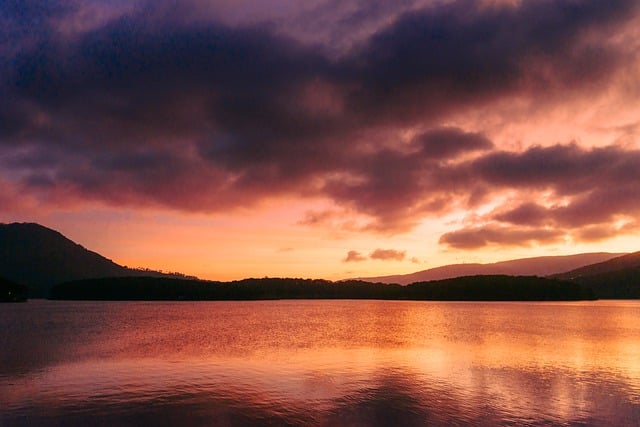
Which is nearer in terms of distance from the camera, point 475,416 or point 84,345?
point 475,416

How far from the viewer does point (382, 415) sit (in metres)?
32.7

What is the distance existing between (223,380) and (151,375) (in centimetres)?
777

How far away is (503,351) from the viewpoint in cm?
6750

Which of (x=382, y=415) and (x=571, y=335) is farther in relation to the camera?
(x=571, y=335)

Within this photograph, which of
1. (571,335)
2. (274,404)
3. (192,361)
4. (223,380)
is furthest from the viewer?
(571,335)

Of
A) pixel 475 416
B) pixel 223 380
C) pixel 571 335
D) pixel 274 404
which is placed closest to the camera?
pixel 475 416

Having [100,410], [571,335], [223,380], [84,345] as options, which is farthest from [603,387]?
[84,345]

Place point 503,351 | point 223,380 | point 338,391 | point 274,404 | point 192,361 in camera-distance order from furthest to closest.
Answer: point 503,351, point 192,361, point 223,380, point 338,391, point 274,404

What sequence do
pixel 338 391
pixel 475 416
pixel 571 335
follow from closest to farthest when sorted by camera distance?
pixel 475 416, pixel 338 391, pixel 571 335

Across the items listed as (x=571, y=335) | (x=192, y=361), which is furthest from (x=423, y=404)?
(x=571, y=335)

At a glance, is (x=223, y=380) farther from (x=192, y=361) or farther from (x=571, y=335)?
(x=571, y=335)

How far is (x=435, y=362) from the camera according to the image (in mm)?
56719

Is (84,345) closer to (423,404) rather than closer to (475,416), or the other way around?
(423,404)

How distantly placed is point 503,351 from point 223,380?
141 feet
